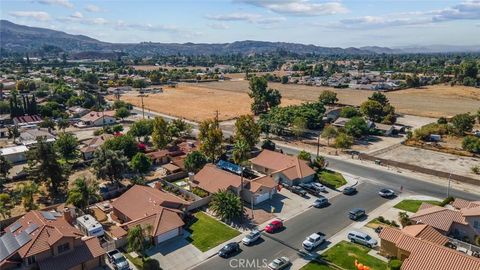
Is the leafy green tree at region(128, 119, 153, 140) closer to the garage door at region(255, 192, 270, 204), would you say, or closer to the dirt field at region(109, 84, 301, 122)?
the dirt field at region(109, 84, 301, 122)

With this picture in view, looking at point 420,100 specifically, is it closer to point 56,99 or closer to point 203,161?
point 203,161

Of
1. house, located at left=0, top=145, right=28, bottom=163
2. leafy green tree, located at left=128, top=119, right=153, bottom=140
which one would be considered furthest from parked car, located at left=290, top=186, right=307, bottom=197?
house, located at left=0, top=145, right=28, bottom=163

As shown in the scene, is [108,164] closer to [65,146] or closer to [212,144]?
[212,144]

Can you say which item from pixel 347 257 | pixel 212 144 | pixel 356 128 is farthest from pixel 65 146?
pixel 356 128

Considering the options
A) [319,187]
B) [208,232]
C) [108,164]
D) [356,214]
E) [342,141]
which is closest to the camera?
[208,232]

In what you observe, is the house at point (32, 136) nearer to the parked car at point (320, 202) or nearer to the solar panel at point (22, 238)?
the solar panel at point (22, 238)

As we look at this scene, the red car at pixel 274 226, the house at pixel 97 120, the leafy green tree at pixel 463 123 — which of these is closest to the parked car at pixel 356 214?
the red car at pixel 274 226
